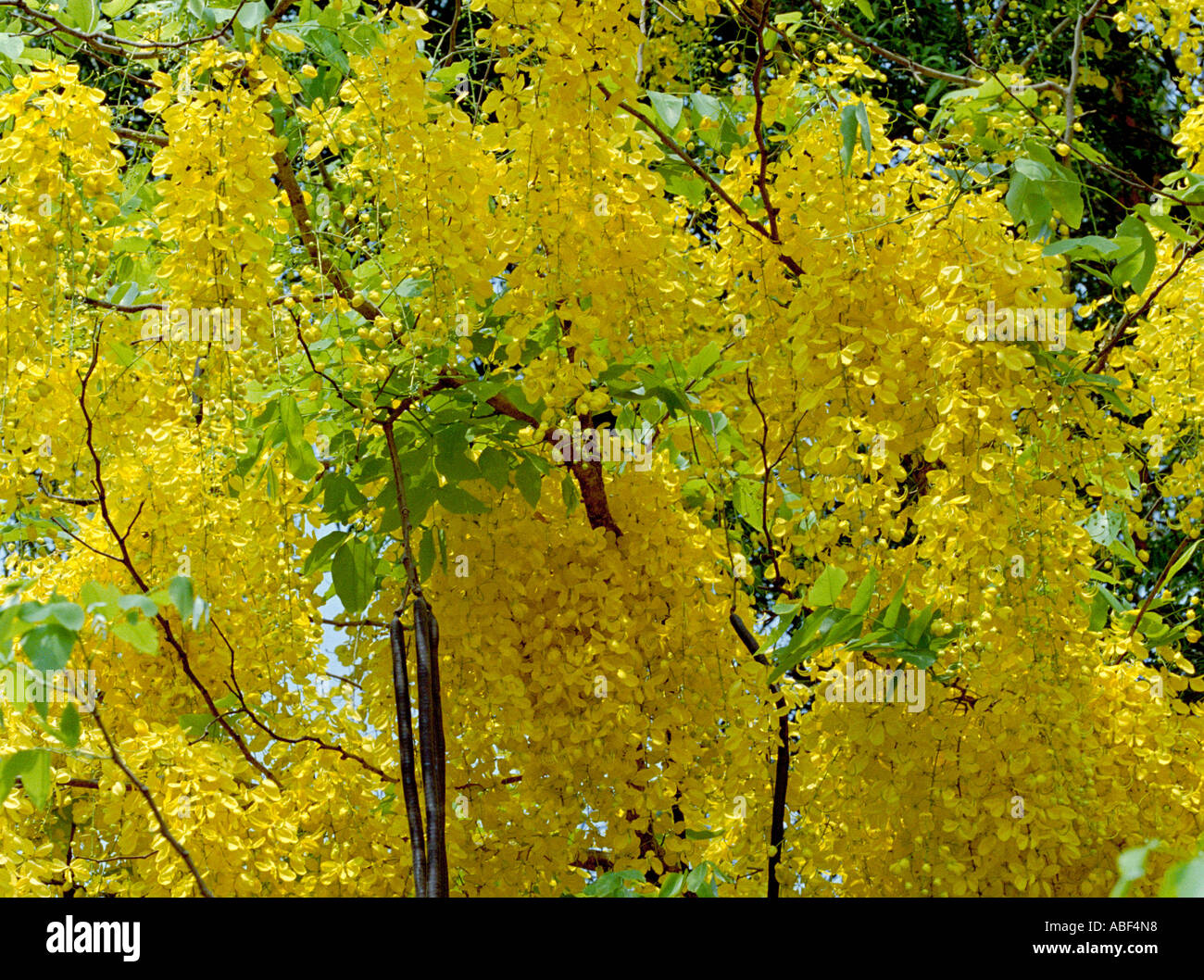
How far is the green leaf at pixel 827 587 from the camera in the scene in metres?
1.53

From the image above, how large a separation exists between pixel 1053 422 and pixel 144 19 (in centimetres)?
176

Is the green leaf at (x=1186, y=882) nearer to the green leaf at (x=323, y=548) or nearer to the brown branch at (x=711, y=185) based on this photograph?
the brown branch at (x=711, y=185)

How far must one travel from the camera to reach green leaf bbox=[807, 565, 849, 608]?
1.53m

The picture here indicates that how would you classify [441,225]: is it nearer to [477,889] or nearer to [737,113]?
[737,113]

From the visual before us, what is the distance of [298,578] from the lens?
2.31 metres

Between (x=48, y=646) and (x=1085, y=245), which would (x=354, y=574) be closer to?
(x=48, y=646)

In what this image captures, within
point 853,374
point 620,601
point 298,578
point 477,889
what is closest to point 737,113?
point 853,374

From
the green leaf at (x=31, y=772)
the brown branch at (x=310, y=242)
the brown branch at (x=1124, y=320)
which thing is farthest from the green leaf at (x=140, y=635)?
the brown branch at (x=1124, y=320)

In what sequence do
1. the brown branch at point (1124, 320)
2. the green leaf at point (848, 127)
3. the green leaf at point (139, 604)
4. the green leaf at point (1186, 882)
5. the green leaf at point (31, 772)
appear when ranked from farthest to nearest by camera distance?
the brown branch at point (1124, 320)
the green leaf at point (848, 127)
the green leaf at point (31, 772)
the green leaf at point (139, 604)
the green leaf at point (1186, 882)

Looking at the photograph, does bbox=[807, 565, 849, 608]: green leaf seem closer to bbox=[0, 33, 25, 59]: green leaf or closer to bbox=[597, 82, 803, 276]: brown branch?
bbox=[597, 82, 803, 276]: brown branch

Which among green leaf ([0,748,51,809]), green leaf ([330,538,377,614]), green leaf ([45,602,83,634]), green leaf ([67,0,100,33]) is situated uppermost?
green leaf ([67,0,100,33])

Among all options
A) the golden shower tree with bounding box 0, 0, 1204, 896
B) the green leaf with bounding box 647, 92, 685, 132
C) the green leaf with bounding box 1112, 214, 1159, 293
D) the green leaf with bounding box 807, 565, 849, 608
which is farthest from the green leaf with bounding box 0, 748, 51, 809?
the green leaf with bounding box 1112, 214, 1159, 293

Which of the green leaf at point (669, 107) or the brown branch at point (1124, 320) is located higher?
the green leaf at point (669, 107)

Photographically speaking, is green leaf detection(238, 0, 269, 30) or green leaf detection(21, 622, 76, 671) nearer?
green leaf detection(21, 622, 76, 671)
